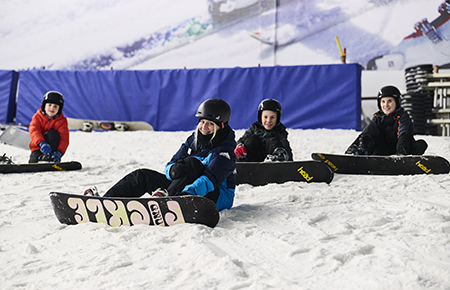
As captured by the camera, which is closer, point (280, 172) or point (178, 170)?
point (178, 170)

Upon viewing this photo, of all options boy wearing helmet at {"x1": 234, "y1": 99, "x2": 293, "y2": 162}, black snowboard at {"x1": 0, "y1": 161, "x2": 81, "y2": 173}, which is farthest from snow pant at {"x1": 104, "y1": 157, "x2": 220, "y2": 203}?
black snowboard at {"x1": 0, "y1": 161, "x2": 81, "y2": 173}

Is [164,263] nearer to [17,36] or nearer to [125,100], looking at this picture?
[125,100]

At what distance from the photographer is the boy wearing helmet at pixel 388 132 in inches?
169

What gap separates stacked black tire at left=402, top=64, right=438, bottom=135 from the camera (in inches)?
369

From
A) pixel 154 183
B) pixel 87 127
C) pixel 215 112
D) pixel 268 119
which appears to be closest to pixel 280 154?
pixel 268 119

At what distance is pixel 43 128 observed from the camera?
4730 mm

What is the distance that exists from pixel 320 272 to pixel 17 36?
15.8 metres

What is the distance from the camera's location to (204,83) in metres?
8.62

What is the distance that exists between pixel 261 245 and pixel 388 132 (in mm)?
3095

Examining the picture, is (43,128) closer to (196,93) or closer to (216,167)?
(216,167)

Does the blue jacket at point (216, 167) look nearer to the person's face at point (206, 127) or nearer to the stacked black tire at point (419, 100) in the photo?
the person's face at point (206, 127)

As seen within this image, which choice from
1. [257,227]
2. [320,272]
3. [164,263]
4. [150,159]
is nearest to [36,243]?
[164,263]

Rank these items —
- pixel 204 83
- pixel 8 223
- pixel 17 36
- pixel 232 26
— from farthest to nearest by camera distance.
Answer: pixel 17 36
pixel 232 26
pixel 204 83
pixel 8 223

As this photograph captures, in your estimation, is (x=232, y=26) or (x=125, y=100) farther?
(x=232, y=26)
